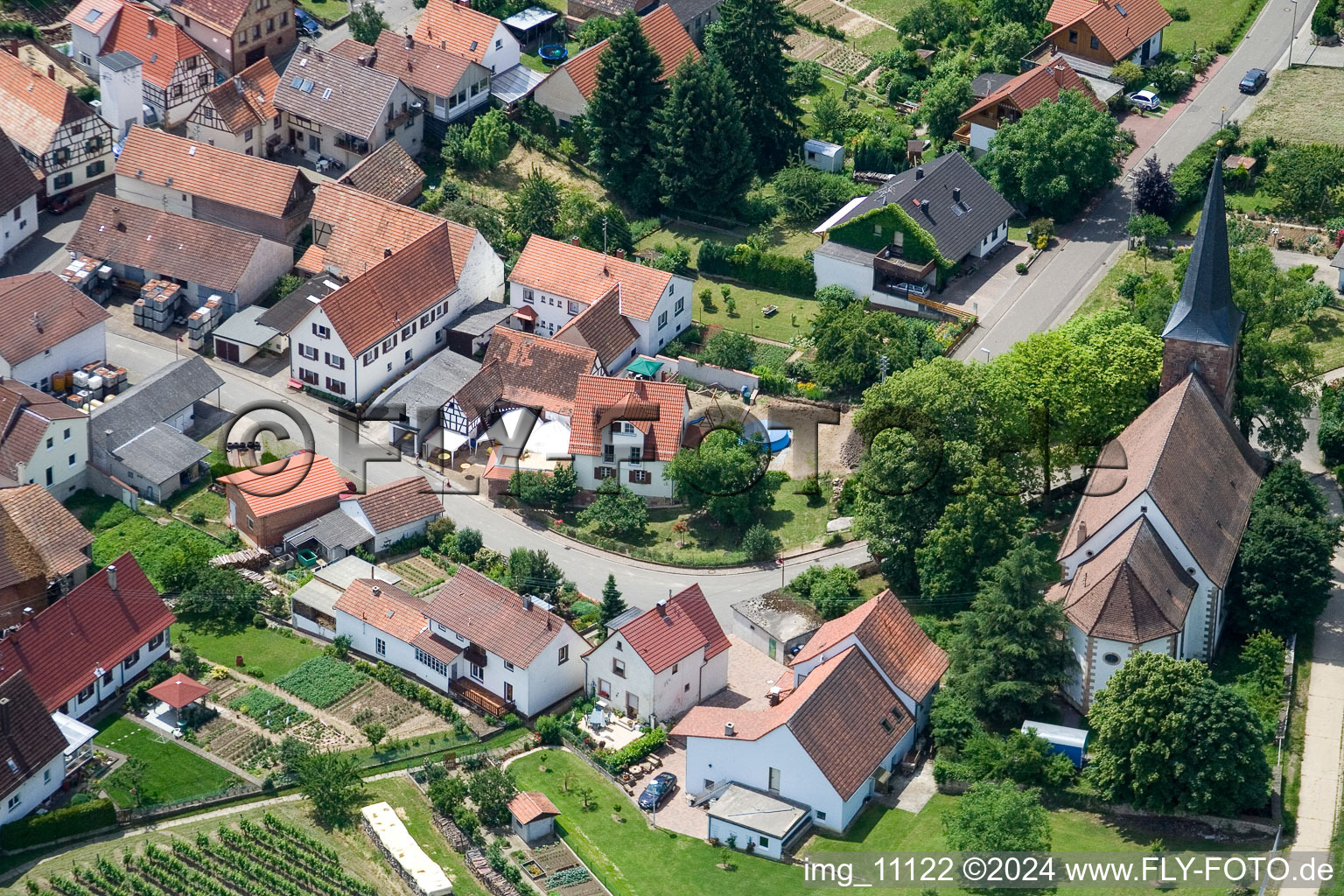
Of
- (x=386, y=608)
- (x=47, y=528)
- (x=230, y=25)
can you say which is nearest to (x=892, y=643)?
(x=386, y=608)

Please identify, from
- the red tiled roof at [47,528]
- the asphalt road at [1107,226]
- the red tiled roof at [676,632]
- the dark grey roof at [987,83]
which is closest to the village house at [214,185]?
the red tiled roof at [47,528]

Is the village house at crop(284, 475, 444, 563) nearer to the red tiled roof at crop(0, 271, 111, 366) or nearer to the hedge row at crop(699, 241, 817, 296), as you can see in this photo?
the red tiled roof at crop(0, 271, 111, 366)

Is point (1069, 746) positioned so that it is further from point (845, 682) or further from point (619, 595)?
point (619, 595)

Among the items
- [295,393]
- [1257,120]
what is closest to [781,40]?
[1257,120]

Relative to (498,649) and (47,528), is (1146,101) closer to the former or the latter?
(498,649)

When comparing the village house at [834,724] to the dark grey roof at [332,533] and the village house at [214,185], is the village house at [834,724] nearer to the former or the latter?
the dark grey roof at [332,533]

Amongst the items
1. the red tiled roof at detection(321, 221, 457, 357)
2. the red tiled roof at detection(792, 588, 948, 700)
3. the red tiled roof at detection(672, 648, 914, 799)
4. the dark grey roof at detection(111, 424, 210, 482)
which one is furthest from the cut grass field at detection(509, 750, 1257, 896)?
the red tiled roof at detection(321, 221, 457, 357)
